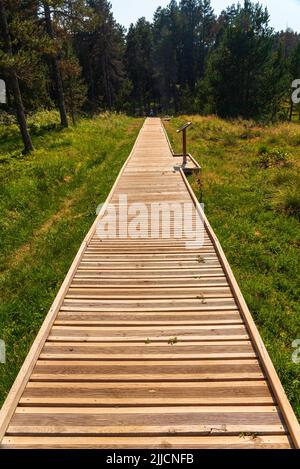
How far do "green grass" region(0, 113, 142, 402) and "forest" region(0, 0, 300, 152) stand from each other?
3.22 meters

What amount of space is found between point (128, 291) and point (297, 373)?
2.95 meters

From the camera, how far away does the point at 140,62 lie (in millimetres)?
66938

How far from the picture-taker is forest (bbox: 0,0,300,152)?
64.3 feet

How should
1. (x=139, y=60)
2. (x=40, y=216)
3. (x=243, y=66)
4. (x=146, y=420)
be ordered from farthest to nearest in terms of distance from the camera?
(x=139, y=60) → (x=243, y=66) → (x=40, y=216) → (x=146, y=420)

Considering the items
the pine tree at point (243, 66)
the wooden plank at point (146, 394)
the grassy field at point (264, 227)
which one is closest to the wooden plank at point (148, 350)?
the wooden plank at point (146, 394)

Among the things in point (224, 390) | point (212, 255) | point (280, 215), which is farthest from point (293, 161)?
point (224, 390)
